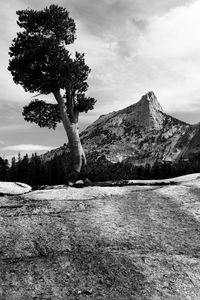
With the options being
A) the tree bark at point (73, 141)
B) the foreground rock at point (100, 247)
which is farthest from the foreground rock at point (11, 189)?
the tree bark at point (73, 141)

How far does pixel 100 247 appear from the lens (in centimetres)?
1324

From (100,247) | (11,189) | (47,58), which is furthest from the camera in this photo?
(47,58)

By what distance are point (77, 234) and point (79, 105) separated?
85.2 ft

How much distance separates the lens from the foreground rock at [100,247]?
10938 mm

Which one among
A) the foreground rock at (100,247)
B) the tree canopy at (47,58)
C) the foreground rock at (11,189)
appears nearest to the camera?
the foreground rock at (100,247)

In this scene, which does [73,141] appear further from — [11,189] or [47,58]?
[11,189]

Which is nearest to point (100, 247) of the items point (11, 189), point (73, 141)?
point (11, 189)

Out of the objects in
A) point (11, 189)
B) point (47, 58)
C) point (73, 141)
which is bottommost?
point (11, 189)

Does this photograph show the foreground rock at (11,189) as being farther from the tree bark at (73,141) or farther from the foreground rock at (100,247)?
the tree bark at (73,141)

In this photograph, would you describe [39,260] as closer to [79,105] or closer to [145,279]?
[145,279]

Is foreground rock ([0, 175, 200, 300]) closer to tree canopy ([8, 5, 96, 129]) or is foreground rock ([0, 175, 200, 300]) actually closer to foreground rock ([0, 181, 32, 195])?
foreground rock ([0, 181, 32, 195])

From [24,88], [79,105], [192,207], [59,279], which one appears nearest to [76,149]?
[79,105]

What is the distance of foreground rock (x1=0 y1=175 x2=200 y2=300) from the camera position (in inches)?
431

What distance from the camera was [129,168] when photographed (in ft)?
125
